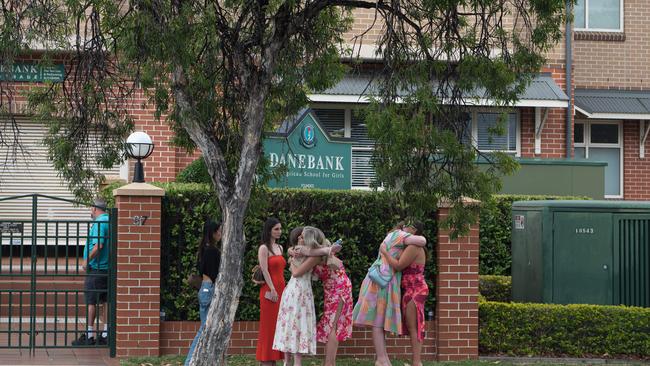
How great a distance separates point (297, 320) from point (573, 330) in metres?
3.53

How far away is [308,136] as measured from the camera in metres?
14.1

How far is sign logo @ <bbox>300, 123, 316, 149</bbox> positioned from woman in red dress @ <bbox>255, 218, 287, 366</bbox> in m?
2.44

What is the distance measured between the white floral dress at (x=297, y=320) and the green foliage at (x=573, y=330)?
103 inches

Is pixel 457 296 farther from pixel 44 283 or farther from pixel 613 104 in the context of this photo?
pixel 613 104

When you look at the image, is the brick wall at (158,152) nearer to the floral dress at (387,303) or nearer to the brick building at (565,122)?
the brick building at (565,122)

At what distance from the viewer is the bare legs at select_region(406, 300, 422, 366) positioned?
12062 millimetres

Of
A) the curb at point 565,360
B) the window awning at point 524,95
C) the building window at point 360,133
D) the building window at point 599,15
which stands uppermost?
the building window at point 599,15

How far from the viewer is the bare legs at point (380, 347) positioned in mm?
12008

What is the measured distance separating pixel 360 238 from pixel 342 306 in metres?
1.46

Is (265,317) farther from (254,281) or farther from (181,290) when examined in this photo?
(181,290)

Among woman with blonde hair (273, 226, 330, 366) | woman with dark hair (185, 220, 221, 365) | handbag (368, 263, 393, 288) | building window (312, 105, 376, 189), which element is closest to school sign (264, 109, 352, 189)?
woman with dark hair (185, 220, 221, 365)

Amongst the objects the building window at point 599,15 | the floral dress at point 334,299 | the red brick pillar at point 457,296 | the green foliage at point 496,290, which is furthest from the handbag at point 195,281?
the building window at point 599,15

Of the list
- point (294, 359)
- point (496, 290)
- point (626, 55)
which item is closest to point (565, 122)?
point (626, 55)

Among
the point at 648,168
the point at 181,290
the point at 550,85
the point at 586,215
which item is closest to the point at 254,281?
the point at 181,290
